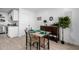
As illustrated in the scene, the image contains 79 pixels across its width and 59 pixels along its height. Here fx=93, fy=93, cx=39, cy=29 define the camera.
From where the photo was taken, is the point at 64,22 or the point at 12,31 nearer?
the point at 12,31

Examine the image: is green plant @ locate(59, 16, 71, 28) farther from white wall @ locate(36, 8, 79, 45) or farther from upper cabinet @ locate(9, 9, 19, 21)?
upper cabinet @ locate(9, 9, 19, 21)

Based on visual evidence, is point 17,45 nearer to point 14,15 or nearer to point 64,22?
point 14,15

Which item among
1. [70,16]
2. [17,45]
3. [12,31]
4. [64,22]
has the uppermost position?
[70,16]

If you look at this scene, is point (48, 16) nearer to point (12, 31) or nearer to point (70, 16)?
point (70, 16)

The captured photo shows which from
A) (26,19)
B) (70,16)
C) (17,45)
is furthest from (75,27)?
(17,45)

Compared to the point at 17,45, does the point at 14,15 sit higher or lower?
higher

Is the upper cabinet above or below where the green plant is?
above

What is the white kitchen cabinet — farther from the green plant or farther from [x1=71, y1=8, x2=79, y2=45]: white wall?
[x1=71, y1=8, x2=79, y2=45]: white wall

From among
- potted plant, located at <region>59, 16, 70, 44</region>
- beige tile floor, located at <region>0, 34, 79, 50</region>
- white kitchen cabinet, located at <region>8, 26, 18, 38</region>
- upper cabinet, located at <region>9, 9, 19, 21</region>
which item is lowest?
beige tile floor, located at <region>0, 34, 79, 50</region>

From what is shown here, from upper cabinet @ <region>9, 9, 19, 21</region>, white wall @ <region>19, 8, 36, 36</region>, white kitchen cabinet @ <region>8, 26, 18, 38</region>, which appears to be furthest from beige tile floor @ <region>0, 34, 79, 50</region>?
upper cabinet @ <region>9, 9, 19, 21</region>

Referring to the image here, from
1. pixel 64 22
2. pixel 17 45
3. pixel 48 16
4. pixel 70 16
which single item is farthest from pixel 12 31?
pixel 70 16
